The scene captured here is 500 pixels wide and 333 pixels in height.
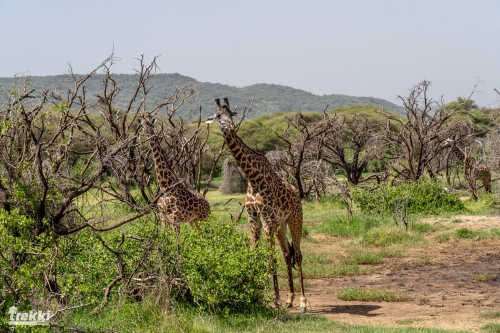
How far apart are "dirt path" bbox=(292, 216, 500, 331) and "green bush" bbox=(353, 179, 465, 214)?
2488 mm

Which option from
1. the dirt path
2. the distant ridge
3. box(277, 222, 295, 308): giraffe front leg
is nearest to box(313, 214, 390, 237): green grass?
the dirt path

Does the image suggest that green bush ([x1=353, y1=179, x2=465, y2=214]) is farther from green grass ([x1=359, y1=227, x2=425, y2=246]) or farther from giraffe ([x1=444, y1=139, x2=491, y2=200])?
green grass ([x1=359, y1=227, x2=425, y2=246])

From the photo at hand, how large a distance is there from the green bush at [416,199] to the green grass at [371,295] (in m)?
6.84

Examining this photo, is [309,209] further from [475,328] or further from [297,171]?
[475,328]

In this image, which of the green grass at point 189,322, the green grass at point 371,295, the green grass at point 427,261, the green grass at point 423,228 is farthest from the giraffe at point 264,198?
the green grass at point 423,228

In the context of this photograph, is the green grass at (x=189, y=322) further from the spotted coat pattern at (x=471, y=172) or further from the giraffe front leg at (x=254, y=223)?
the spotted coat pattern at (x=471, y=172)

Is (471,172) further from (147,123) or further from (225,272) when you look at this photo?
(225,272)

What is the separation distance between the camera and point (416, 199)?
53.9ft

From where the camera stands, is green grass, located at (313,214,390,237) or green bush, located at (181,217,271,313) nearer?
green bush, located at (181,217,271,313)

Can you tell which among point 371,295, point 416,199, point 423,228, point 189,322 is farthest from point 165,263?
point 416,199

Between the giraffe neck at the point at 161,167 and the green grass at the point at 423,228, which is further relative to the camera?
the green grass at the point at 423,228

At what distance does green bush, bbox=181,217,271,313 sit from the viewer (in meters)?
7.05

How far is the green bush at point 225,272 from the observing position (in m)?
7.05

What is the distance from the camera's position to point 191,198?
10.2 meters
